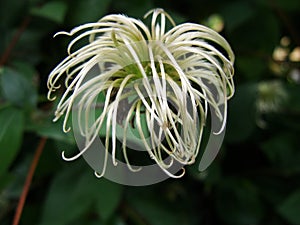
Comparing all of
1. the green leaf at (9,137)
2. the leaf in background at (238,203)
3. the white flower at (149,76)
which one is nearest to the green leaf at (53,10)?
the green leaf at (9,137)

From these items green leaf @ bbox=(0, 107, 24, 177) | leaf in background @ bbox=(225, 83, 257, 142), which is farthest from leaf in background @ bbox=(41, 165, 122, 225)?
leaf in background @ bbox=(225, 83, 257, 142)

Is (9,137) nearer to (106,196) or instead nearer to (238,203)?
(106,196)

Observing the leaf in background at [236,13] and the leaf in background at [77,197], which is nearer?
the leaf in background at [77,197]

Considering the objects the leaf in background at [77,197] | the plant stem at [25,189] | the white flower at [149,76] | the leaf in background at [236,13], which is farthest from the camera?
the leaf in background at [236,13]

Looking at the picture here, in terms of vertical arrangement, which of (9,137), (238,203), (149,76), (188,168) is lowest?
(238,203)

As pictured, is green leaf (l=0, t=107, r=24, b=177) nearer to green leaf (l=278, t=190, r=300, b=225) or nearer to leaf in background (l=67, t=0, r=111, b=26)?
leaf in background (l=67, t=0, r=111, b=26)

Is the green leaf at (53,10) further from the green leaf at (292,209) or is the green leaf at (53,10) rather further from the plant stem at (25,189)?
the green leaf at (292,209)

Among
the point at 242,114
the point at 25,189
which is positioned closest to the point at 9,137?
the point at 25,189
